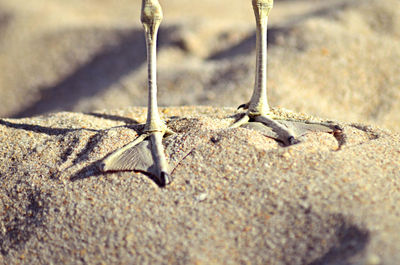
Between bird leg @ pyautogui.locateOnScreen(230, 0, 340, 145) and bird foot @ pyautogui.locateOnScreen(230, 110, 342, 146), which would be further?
bird leg @ pyautogui.locateOnScreen(230, 0, 340, 145)

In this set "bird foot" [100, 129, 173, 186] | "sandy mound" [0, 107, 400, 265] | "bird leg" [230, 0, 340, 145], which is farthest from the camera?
"bird leg" [230, 0, 340, 145]

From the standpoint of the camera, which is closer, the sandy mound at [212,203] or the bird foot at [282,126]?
the sandy mound at [212,203]

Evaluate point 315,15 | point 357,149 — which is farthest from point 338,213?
point 315,15

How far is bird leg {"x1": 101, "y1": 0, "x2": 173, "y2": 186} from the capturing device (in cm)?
323

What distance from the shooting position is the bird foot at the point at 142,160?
3170 mm

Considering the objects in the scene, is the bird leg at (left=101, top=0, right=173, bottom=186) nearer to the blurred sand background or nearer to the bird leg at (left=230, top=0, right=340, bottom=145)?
the bird leg at (left=230, top=0, right=340, bottom=145)

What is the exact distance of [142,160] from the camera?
3.32 m

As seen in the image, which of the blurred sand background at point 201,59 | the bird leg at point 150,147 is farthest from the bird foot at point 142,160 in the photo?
the blurred sand background at point 201,59

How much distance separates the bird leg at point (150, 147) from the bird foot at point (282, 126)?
661 millimetres

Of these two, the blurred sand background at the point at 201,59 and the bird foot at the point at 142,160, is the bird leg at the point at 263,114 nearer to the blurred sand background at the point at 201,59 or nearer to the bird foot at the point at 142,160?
the bird foot at the point at 142,160

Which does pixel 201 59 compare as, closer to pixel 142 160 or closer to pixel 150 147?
pixel 150 147

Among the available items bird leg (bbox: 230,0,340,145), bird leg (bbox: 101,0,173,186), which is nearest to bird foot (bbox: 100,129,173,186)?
bird leg (bbox: 101,0,173,186)

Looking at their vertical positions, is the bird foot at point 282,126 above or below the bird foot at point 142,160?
above

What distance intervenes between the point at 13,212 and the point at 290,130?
2.18 meters
